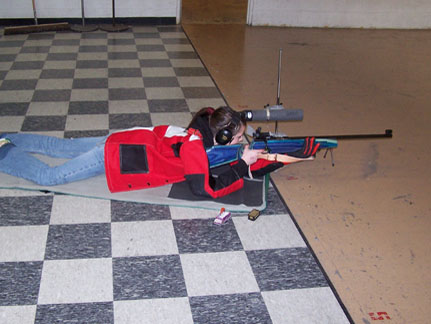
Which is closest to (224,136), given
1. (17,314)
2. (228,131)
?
(228,131)

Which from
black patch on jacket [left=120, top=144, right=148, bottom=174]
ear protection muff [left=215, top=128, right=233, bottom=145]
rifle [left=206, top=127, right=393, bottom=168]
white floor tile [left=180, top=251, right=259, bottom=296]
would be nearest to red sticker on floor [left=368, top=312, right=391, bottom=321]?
white floor tile [left=180, top=251, right=259, bottom=296]

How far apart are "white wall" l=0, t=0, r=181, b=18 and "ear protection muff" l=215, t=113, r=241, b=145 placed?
4083 millimetres

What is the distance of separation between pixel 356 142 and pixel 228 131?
4.66ft

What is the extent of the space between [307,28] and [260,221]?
463 centimetres

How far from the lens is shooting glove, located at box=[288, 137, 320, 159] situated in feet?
7.52

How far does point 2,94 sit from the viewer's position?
3635mm

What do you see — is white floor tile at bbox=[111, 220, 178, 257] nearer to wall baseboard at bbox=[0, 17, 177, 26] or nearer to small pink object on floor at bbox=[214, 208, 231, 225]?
small pink object on floor at bbox=[214, 208, 231, 225]

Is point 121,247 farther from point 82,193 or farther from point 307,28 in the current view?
point 307,28

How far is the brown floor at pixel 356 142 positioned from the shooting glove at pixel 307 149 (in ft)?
1.08

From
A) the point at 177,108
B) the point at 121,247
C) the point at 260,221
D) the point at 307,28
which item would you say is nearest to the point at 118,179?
the point at 121,247

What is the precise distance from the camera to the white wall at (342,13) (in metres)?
6.23

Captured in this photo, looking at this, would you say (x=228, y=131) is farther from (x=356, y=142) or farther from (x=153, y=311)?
(x=356, y=142)

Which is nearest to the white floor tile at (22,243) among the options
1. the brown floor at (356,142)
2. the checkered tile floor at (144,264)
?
the checkered tile floor at (144,264)

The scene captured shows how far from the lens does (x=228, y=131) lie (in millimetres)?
2174
